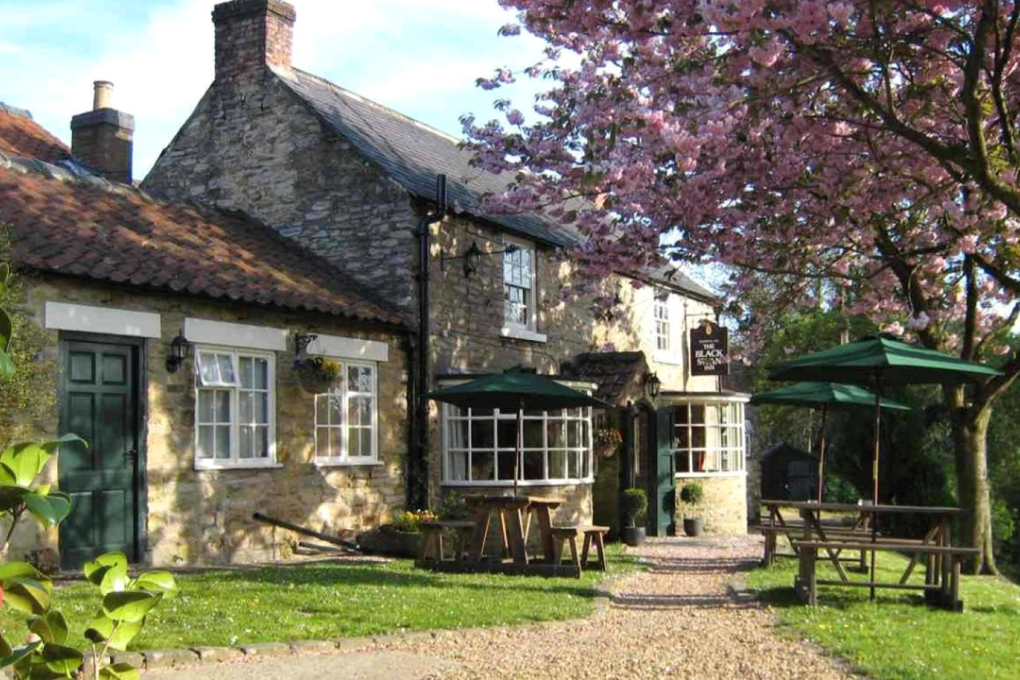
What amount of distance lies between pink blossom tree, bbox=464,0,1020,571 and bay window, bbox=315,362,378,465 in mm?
3134

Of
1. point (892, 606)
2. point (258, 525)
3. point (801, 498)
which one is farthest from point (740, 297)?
point (801, 498)

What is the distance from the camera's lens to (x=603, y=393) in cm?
1859

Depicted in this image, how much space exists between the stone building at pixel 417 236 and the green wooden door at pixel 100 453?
4923 millimetres


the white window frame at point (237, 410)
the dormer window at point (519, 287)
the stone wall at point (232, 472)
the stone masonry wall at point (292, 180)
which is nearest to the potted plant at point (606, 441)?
the dormer window at point (519, 287)

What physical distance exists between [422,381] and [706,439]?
857 centimetres

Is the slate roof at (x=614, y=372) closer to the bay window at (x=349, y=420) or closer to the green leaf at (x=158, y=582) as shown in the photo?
the bay window at (x=349, y=420)

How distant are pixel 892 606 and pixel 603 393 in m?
8.91

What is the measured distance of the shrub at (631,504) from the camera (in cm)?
Result: 1872

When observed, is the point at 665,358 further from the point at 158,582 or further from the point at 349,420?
the point at 158,582

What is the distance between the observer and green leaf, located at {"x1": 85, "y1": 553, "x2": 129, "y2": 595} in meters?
2.20

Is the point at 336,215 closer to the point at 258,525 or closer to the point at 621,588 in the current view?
the point at 258,525

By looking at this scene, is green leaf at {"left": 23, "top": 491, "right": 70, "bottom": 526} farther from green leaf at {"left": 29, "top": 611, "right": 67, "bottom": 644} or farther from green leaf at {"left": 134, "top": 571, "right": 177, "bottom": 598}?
green leaf at {"left": 134, "top": 571, "right": 177, "bottom": 598}

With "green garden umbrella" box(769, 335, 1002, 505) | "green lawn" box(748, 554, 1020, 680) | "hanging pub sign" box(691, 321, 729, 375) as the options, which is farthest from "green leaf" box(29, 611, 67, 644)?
"hanging pub sign" box(691, 321, 729, 375)

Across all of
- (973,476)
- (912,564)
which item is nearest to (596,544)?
(912,564)
